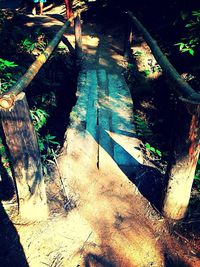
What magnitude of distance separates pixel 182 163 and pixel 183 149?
0.59 ft

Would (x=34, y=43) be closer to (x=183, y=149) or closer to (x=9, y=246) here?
(x=9, y=246)

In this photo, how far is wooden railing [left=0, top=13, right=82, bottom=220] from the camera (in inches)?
99.7

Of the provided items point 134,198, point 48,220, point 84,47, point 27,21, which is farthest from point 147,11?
point 48,220

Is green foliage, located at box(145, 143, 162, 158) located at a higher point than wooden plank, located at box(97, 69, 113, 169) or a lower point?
lower

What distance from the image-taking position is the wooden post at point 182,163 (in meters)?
2.62

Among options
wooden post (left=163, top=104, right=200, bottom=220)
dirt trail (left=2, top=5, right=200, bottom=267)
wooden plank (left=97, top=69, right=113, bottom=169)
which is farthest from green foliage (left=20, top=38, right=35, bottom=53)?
wooden post (left=163, top=104, right=200, bottom=220)

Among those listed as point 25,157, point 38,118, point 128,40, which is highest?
point 128,40

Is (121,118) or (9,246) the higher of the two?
(121,118)

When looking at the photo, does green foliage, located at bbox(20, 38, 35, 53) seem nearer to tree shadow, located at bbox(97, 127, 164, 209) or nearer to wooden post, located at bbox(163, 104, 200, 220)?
tree shadow, located at bbox(97, 127, 164, 209)

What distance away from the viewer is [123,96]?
584 centimetres

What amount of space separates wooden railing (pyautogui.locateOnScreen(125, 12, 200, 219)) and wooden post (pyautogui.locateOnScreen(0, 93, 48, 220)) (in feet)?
5.20

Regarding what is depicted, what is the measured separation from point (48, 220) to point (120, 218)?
945 millimetres

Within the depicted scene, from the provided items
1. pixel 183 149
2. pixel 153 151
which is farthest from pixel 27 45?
pixel 183 149

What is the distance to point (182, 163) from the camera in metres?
2.87
